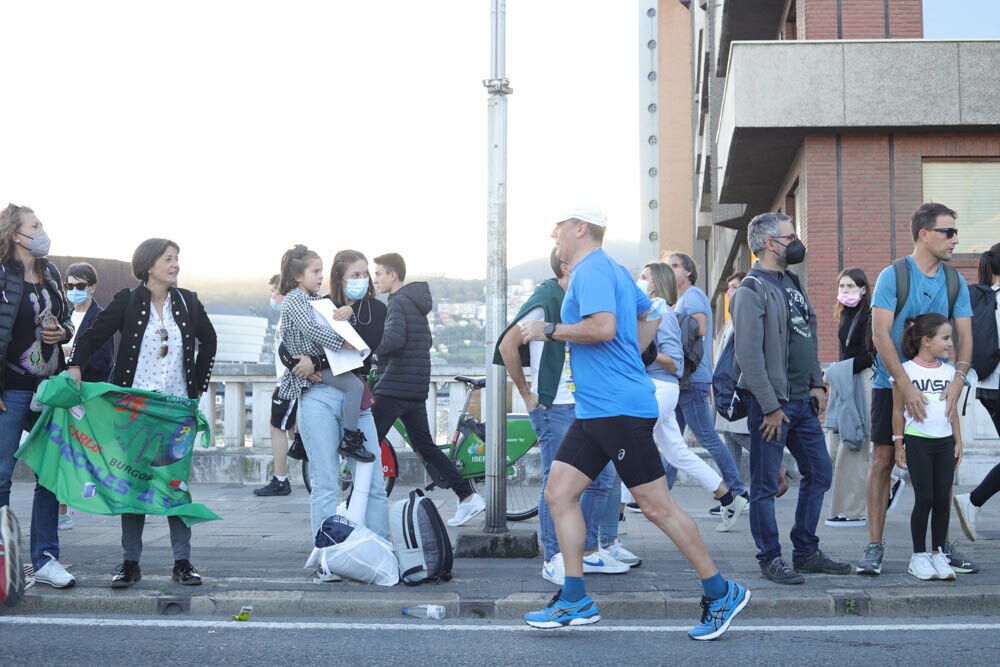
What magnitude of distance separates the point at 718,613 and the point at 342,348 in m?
2.82

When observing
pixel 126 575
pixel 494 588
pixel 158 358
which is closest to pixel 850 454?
pixel 494 588

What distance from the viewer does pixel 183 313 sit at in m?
6.59

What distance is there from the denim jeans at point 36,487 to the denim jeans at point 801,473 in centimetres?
413

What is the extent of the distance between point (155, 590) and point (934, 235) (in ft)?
16.3

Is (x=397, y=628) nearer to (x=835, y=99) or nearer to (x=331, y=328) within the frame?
(x=331, y=328)

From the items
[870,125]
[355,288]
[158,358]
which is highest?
[870,125]

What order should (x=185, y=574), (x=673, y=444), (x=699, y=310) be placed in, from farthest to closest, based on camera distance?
(x=699, y=310) → (x=673, y=444) → (x=185, y=574)

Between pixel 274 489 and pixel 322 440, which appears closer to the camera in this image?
A: pixel 322 440

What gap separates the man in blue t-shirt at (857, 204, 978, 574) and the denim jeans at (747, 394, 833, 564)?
36 cm

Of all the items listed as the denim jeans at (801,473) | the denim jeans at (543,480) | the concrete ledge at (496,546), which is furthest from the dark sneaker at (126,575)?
the denim jeans at (801,473)

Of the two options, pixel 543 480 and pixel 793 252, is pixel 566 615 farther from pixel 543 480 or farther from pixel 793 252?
pixel 793 252

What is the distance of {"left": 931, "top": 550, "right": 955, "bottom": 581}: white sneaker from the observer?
620cm

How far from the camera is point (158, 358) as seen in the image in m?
6.52

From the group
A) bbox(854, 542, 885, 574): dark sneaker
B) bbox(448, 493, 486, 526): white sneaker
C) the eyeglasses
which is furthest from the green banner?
the eyeglasses
